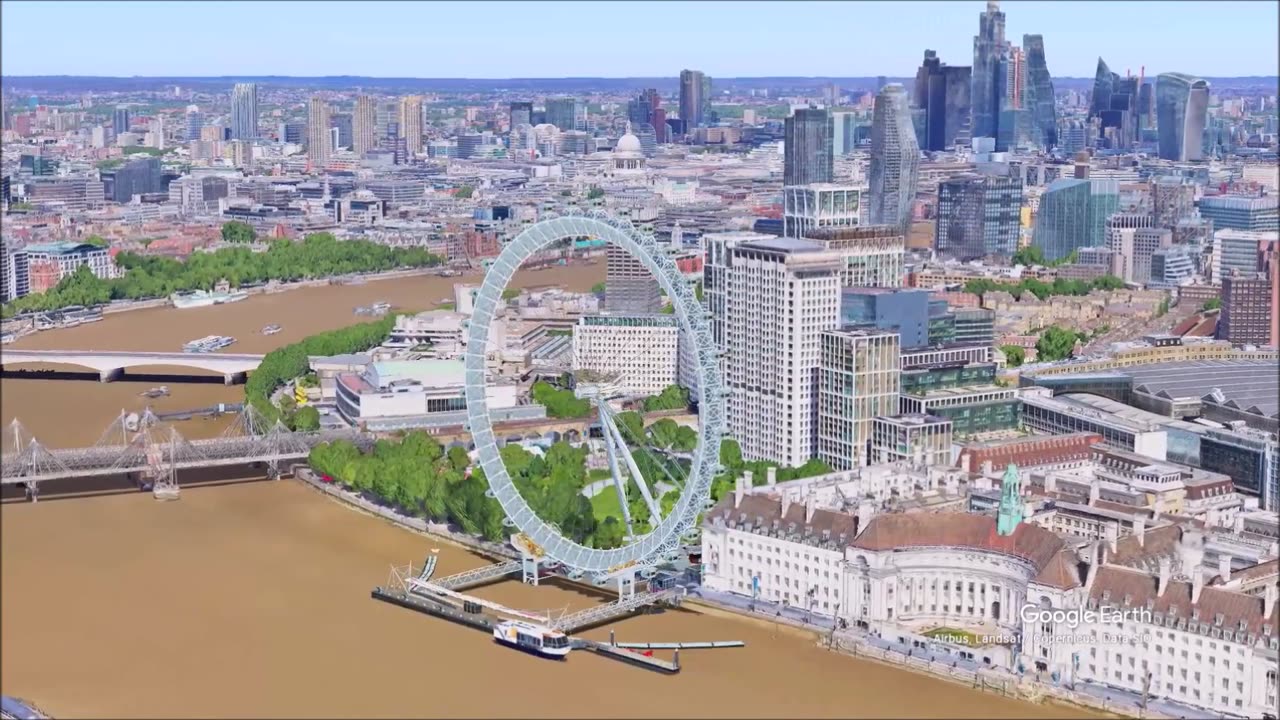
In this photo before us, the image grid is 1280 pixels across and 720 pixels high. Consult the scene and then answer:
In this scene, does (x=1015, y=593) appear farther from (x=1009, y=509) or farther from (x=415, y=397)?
(x=415, y=397)

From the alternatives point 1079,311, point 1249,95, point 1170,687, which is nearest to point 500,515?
point 1170,687

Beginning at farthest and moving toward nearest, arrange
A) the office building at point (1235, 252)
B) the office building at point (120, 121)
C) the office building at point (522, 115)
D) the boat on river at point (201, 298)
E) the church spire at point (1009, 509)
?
the office building at point (522, 115)
the office building at point (120, 121)
the boat on river at point (201, 298)
the office building at point (1235, 252)
the church spire at point (1009, 509)

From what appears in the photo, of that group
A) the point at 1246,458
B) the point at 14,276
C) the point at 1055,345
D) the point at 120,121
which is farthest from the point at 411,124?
the point at 1246,458

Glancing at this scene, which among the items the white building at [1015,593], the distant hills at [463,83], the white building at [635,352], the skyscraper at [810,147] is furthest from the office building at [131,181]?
the white building at [1015,593]

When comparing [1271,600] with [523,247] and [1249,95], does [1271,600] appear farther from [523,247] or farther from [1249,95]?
[1249,95]

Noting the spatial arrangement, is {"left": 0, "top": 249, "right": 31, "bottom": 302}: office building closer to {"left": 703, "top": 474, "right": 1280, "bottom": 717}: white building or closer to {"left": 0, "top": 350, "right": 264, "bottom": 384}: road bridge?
{"left": 0, "top": 350, "right": 264, "bottom": 384}: road bridge

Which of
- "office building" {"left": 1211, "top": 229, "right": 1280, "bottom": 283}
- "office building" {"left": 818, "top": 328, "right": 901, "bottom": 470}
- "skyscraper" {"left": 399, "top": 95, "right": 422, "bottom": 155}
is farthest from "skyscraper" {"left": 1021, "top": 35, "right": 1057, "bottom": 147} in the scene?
"office building" {"left": 818, "top": 328, "right": 901, "bottom": 470}

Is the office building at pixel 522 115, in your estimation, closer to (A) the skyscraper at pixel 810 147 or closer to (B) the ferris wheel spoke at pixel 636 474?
(A) the skyscraper at pixel 810 147
